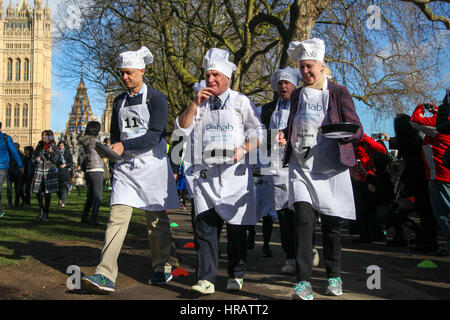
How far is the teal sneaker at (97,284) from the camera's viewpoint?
5008mm

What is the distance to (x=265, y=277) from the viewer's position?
6.17m

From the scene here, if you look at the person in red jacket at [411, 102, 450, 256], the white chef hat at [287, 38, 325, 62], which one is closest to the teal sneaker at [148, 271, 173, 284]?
the white chef hat at [287, 38, 325, 62]

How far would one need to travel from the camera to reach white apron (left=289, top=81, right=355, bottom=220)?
5340 mm

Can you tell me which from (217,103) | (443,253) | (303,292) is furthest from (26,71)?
(303,292)

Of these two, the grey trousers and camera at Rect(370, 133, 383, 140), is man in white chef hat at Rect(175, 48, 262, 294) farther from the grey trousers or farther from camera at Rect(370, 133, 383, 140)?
camera at Rect(370, 133, 383, 140)

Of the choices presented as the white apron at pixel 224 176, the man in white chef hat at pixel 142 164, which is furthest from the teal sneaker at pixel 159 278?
the white apron at pixel 224 176

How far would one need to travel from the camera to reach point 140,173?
19.0ft

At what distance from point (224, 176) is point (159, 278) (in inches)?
50.1

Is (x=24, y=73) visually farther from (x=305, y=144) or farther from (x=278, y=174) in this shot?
(x=305, y=144)

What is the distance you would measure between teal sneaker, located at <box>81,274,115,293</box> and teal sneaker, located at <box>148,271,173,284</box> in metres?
0.62

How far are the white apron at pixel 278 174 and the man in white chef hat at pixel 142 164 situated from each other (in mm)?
1438

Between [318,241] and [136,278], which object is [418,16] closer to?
[318,241]

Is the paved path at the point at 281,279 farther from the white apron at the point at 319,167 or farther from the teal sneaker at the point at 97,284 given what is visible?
the white apron at the point at 319,167
